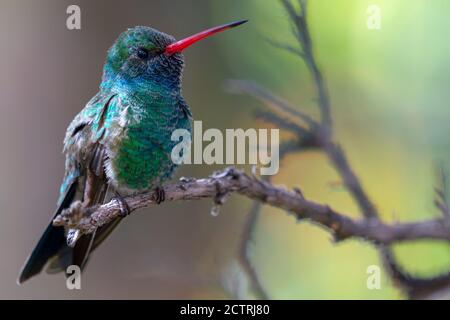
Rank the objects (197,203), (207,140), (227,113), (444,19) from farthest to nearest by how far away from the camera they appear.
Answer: (227,113) → (197,203) → (444,19) → (207,140)

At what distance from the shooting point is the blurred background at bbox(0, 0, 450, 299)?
4918 mm

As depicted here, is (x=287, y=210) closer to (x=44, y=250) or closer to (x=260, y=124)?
(x=44, y=250)

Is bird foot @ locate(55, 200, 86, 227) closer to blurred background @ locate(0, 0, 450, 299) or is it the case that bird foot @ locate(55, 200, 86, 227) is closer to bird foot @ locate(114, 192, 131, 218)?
bird foot @ locate(114, 192, 131, 218)

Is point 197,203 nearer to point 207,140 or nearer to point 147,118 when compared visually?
point 207,140

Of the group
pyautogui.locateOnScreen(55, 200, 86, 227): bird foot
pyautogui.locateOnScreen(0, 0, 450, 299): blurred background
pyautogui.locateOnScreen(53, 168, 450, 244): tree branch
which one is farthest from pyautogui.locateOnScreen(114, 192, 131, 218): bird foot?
pyautogui.locateOnScreen(0, 0, 450, 299): blurred background

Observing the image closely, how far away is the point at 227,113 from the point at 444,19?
225 cm

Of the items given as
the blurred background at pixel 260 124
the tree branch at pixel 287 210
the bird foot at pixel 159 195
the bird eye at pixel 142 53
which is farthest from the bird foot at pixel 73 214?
the blurred background at pixel 260 124

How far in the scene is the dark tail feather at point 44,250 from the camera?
143 inches

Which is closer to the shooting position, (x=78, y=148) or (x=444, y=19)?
(x=78, y=148)

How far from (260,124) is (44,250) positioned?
6.01ft

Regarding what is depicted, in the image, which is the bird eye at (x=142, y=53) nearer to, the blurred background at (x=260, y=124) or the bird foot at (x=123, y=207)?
the bird foot at (x=123, y=207)

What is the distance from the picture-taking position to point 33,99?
5074mm

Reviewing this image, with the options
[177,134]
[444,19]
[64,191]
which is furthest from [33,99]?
[444,19]

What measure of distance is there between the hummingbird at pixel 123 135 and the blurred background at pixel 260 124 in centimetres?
122
